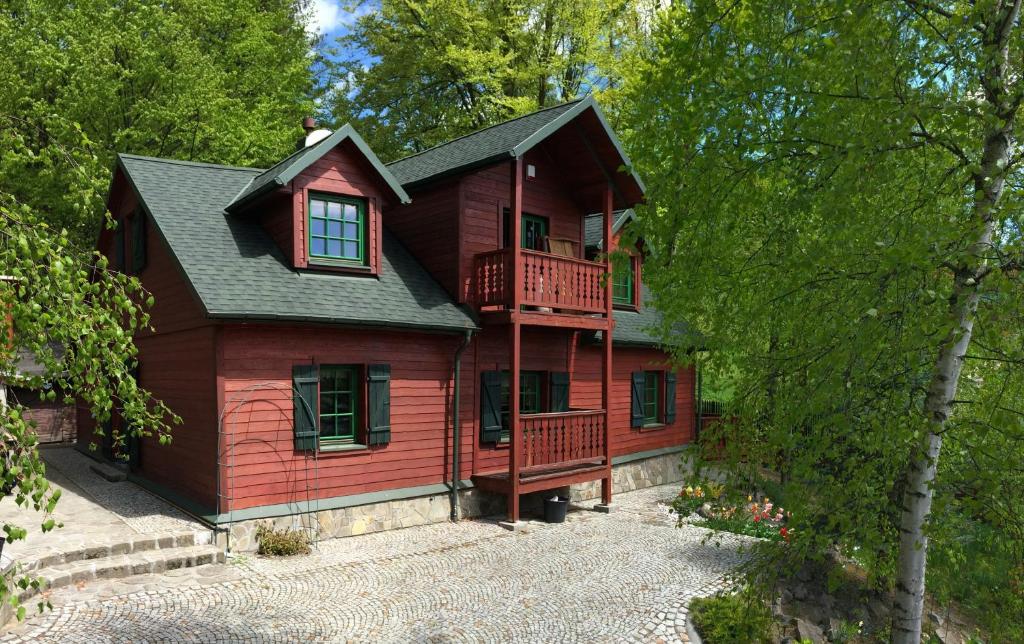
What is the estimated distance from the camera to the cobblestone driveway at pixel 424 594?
746cm

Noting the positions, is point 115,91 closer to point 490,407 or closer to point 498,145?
point 498,145

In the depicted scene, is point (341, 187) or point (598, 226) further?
point (598, 226)

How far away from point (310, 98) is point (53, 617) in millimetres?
24044

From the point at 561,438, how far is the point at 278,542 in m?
5.41

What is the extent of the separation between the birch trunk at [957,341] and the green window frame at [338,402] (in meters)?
8.57

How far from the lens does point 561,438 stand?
13.2 metres

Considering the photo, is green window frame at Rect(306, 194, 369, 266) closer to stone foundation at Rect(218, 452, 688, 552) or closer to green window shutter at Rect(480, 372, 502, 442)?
green window shutter at Rect(480, 372, 502, 442)

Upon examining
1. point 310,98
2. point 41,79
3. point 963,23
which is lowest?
point 963,23

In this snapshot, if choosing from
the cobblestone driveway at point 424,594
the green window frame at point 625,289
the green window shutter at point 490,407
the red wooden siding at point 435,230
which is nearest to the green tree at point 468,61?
the green window frame at point 625,289

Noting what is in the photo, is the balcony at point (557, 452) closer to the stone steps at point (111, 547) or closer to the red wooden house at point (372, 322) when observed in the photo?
the red wooden house at point (372, 322)

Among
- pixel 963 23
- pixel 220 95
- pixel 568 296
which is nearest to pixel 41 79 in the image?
pixel 220 95

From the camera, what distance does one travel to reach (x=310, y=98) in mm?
27859

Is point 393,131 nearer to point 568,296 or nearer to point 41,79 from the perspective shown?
point 41,79

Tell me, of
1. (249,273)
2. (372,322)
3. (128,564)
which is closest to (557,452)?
(372,322)
